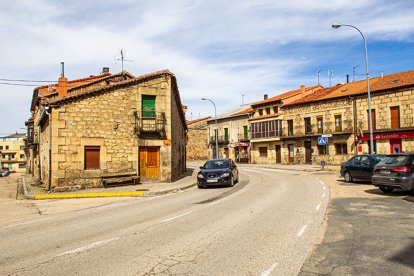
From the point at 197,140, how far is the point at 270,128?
60.6 feet

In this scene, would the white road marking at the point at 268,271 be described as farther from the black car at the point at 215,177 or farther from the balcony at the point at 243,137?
the balcony at the point at 243,137

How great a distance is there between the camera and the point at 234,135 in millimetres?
52562

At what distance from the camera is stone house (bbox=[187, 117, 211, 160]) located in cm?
5994

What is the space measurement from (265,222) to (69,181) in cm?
1298

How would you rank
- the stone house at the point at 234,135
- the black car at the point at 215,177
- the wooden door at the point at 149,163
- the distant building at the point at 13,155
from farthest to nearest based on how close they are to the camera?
the distant building at the point at 13,155 → the stone house at the point at 234,135 → the wooden door at the point at 149,163 → the black car at the point at 215,177

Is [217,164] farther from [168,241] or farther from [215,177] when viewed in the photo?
[168,241]

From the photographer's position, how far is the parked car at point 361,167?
52.9ft

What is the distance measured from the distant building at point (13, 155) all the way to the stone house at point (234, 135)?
62.3 m

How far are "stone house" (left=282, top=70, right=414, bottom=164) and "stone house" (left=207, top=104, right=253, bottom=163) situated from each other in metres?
8.12

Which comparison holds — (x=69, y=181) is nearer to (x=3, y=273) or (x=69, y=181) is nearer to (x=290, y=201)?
(x=290, y=201)

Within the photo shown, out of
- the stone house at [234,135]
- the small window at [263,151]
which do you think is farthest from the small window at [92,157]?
the small window at [263,151]

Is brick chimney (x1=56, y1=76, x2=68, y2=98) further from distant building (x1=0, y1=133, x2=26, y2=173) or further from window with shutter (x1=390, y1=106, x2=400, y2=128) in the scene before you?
distant building (x1=0, y1=133, x2=26, y2=173)

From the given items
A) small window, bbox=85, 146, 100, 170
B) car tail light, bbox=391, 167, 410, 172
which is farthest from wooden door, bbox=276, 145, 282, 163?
car tail light, bbox=391, 167, 410, 172

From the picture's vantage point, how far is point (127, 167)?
19.2 metres
